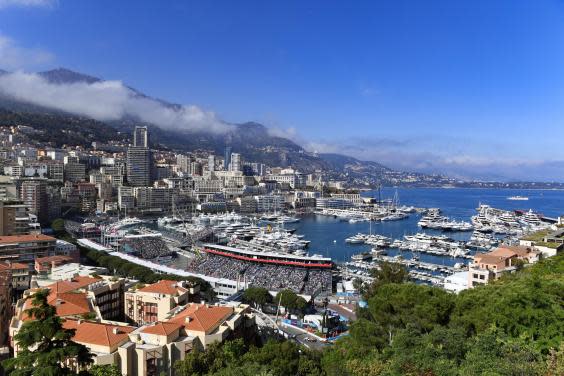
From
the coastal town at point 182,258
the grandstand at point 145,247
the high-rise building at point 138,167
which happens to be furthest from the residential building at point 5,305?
the high-rise building at point 138,167

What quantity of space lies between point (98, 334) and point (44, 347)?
96.4 inches

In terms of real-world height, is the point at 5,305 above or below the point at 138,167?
below

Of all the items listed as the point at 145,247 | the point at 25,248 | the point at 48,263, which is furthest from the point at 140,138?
the point at 48,263

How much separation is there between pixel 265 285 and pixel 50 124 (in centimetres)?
5427

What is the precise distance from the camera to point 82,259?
1719 cm

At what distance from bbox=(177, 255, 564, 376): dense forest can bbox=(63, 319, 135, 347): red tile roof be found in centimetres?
105

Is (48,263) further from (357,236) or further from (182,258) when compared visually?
(357,236)

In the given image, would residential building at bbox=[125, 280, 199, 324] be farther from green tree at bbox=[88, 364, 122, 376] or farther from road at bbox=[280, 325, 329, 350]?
green tree at bbox=[88, 364, 122, 376]

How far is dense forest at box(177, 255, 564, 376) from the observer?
4.75 meters

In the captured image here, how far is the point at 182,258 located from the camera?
70.3 ft

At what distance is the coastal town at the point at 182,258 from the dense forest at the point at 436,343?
0.98m

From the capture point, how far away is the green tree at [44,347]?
378 cm

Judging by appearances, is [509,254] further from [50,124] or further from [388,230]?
[50,124]

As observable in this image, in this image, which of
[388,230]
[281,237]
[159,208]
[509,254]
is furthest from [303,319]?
[159,208]
